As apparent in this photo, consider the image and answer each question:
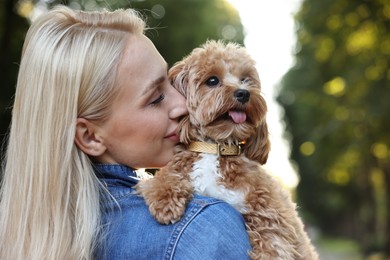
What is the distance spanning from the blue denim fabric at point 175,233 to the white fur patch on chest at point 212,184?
33cm

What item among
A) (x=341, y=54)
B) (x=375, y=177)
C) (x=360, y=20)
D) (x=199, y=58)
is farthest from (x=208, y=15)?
(x=199, y=58)

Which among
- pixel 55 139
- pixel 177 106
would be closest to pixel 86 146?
pixel 55 139

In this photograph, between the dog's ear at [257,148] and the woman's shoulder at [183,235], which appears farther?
the dog's ear at [257,148]

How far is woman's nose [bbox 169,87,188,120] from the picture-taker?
132 inches

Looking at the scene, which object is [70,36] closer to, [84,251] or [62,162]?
[62,162]

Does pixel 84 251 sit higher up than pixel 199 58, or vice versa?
pixel 199 58

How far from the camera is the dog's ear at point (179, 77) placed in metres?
3.60

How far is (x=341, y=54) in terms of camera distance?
19.4 m

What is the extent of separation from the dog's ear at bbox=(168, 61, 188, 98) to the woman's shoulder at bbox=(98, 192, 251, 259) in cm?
84

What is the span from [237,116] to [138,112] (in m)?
0.65

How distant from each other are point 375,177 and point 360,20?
66.3 ft

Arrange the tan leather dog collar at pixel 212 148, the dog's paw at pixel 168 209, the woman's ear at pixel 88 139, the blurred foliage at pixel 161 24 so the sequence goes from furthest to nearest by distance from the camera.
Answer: the blurred foliage at pixel 161 24 < the tan leather dog collar at pixel 212 148 < the woman's ear at pixel 88 139 < the dog's paw at pixel 168 209

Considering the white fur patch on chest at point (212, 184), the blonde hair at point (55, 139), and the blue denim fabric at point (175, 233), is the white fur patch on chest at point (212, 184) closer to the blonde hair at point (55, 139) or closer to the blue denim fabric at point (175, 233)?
the blue denim fabric at point (175, 233)

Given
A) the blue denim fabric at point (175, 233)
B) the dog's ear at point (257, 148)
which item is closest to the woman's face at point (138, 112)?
the blue denim fabric at point (175, 233)
